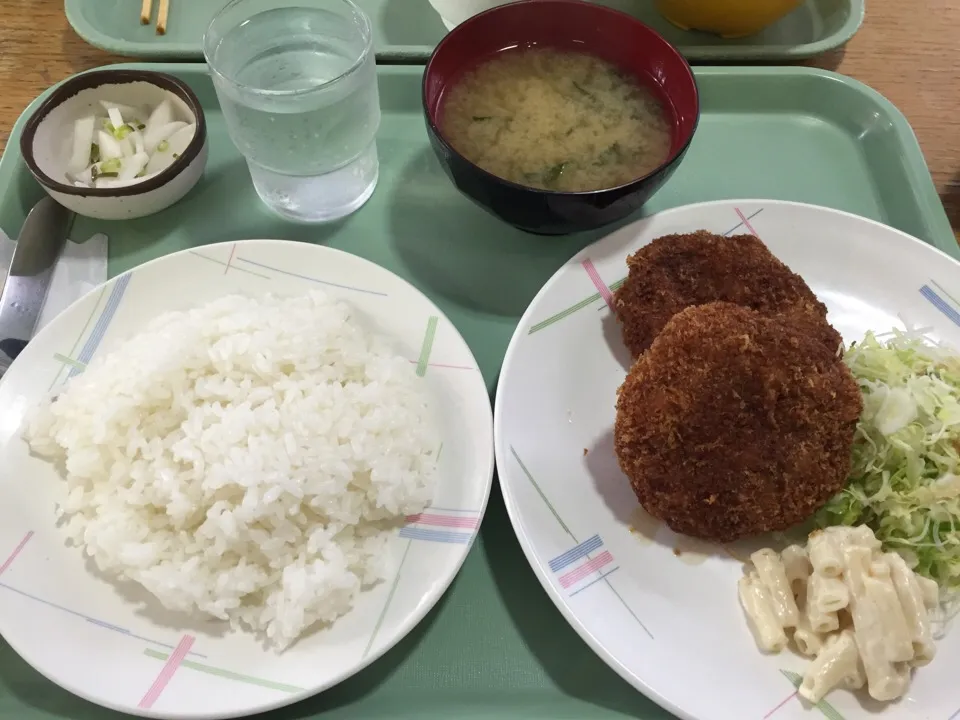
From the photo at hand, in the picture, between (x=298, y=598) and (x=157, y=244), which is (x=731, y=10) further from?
(x=298, y=598)

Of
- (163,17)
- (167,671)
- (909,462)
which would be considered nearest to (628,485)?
(909,462)

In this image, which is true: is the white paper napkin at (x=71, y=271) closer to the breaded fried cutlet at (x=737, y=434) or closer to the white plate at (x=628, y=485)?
the white plate at (x=628, y=485)

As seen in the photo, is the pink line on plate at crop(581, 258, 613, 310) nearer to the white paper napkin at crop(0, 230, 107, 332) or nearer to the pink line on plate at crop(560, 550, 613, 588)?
the pink line on plate at crop(560, 550, 613, 588)

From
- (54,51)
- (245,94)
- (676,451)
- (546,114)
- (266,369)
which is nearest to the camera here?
(676,451)

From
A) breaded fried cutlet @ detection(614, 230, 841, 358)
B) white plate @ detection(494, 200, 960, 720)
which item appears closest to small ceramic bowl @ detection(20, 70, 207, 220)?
white plate @ detection(494, 200, 960, 720)

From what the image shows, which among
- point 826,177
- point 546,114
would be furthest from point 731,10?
point 546,114

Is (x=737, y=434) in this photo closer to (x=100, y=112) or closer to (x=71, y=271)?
(x=71, y=271)

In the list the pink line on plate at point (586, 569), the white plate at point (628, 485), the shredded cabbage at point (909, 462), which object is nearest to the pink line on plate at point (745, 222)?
the white plate at point (628, 485)

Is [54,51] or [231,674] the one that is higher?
[54,51]
